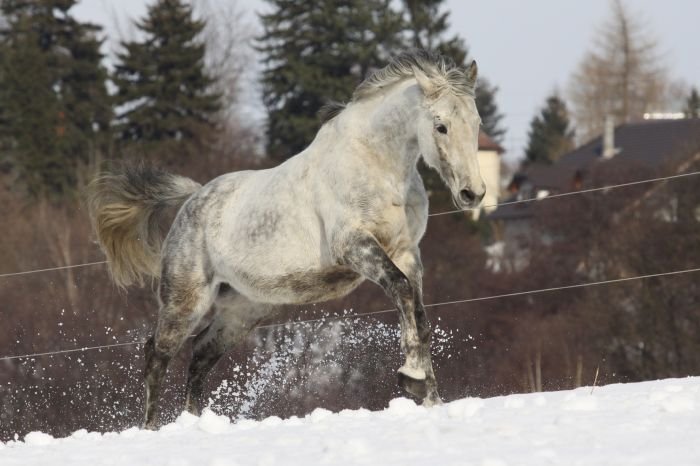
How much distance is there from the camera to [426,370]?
6.53m

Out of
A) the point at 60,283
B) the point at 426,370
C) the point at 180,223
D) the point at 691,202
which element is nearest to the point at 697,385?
the point at 426,370

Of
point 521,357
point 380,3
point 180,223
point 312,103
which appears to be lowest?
point 521,357

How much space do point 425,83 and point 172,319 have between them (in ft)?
8.11

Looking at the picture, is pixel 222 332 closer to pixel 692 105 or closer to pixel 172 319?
pixel 172 319

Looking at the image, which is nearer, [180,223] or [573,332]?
[180,223]

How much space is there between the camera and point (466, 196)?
6.52 metres

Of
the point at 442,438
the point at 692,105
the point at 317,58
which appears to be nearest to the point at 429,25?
the point at 317,58

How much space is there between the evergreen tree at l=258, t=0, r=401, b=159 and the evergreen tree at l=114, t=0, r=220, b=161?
2661 mm

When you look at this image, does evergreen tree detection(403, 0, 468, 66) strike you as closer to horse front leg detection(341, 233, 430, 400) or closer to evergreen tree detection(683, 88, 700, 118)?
evergreen tree detection(683, 88, 700, 118)

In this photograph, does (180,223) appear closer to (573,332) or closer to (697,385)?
(697,385)

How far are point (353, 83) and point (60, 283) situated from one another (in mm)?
14633

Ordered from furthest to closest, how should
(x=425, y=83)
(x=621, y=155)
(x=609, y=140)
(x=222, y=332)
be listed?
(x=609, y=140), (x=621, y=155), (x=222, y=332), (x=425, y=83)

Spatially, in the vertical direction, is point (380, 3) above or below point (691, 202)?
above

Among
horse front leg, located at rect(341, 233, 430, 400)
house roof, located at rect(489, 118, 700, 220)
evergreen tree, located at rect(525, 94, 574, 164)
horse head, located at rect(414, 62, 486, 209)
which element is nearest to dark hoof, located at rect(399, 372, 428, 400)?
horse front leg, located at rect(341, 233, 430, 400)
